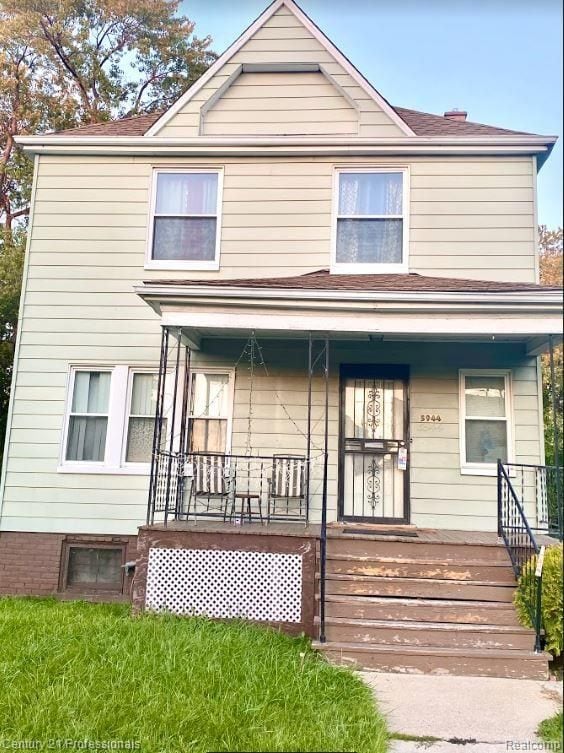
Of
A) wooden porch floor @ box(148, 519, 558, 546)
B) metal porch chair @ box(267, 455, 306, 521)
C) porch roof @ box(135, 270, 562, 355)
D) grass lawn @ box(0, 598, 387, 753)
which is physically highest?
porch roof @ box(135, 270, 562, 355)

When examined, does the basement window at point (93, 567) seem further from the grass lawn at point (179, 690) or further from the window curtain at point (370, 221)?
the window curtain at point (370, 221)

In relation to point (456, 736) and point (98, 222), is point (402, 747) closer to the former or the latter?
point (456, 736)

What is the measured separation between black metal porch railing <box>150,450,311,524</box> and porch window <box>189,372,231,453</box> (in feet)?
1.40

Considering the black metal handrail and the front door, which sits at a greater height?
the front door

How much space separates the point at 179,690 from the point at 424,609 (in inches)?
94.0

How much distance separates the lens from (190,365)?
7719mm

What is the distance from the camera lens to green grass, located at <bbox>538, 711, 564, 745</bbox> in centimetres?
314

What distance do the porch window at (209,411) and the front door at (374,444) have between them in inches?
64.1

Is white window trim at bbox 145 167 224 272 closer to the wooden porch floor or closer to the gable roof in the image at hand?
the gable roof

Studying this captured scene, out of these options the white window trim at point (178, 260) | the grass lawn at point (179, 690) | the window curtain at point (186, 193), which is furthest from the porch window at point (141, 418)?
the grass lawn at point (179, 690)

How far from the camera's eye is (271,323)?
6258 millimetres

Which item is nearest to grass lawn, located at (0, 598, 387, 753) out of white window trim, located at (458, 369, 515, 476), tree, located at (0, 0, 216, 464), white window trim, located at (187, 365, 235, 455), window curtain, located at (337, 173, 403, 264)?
white window trim, located at (187, 365, 235, 455)

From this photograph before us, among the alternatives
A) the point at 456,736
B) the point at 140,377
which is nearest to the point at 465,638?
the point at 456,736

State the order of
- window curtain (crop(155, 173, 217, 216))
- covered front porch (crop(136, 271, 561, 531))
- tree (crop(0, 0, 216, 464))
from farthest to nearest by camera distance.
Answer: tree (crop(0, 0, 216, 464)) < window curtain (crop(155, 173, 217, 216)) < covered front porch (crop(136, 271, 561, 531))
